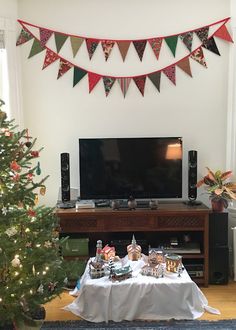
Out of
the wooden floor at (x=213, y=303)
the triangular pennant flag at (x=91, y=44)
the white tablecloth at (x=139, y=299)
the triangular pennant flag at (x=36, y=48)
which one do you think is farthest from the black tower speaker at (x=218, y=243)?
the triangular pennant flag at (x=36, y=48)

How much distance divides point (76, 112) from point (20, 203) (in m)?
1.74

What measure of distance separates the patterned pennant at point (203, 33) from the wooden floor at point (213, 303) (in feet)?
8.30

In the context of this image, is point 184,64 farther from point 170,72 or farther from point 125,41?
point 125,41

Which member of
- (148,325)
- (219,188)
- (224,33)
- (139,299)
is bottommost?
(148,325)

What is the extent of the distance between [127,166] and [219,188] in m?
0.94

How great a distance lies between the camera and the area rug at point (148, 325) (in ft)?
9.89

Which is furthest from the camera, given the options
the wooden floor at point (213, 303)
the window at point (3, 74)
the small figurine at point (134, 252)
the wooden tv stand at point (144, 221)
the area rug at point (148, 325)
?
A: the window at point (3, 74)

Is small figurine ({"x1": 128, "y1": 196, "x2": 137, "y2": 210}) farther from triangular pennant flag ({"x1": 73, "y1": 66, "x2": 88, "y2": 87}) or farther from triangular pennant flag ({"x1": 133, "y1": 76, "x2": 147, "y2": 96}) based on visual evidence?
triangular pennant flag ({"x1": 73, "y1": 66, "x2": 88, "y2": 87})

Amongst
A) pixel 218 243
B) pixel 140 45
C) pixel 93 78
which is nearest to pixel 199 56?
pixel 140 45

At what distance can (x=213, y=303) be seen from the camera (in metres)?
3.44

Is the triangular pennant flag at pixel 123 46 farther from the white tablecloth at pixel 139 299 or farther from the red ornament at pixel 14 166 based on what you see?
the white tablecloth at pixel 139 299

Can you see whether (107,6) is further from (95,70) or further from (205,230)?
(205,230)

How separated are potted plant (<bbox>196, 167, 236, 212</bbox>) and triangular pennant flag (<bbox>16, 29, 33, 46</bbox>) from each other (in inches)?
90.9

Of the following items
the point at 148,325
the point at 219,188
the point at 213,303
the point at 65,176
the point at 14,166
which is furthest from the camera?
the point at 65,176
